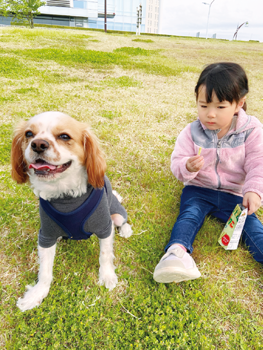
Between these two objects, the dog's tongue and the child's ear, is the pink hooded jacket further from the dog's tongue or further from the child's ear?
the dog's tongue

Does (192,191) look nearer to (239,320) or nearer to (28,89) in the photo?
(239,320)

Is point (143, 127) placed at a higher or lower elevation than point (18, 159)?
lower

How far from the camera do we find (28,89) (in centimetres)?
800

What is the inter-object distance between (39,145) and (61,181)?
16.2 inches

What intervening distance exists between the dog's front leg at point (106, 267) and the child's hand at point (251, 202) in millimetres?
1559

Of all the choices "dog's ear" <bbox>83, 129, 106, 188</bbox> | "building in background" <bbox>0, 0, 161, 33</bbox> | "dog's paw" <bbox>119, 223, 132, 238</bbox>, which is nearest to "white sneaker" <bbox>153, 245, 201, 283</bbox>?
"dog's paw" <bbox>119, 223, 132, 238</bbox>

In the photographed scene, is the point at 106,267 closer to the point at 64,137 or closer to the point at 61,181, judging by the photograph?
the point at 61,181

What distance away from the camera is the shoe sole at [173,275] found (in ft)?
6.94

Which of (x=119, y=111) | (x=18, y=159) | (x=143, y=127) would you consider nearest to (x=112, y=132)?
(x=143, y=127)

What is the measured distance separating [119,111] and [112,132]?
1.58 metres

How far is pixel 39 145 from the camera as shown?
72.7 inches

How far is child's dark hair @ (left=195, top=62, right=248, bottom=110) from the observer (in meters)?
2.52

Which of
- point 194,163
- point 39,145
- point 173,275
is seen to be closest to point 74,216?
point 39,145

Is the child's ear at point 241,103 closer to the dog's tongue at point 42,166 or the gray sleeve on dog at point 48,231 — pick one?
the dog's tongue at point 42,166
